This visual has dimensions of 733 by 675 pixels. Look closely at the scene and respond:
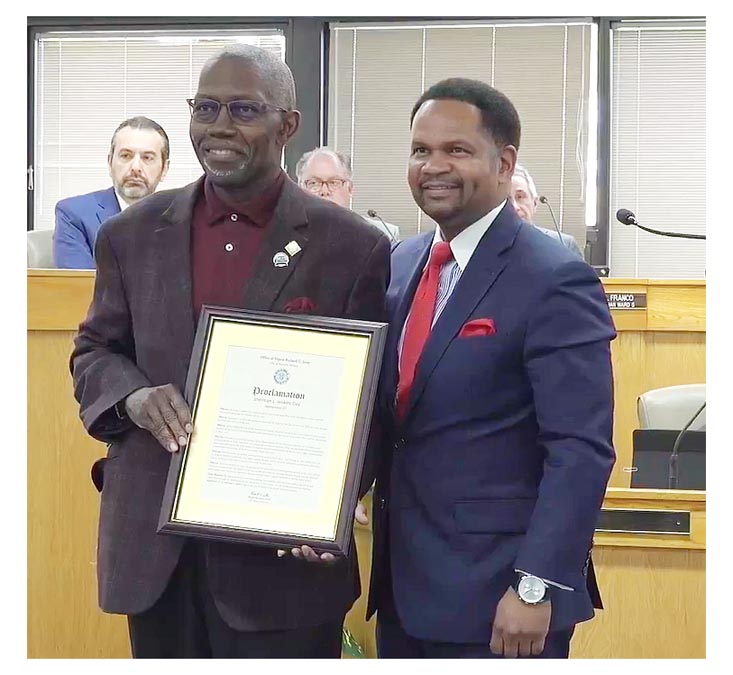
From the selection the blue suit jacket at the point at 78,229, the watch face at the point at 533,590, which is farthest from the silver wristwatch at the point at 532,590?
the blue suit jacket at the point at 78,229

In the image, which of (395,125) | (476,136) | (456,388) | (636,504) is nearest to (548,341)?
(456,388)

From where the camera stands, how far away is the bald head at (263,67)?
1672mm

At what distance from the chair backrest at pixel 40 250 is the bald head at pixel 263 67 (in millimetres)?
2624

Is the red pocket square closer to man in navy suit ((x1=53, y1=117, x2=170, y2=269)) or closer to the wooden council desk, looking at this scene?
the wooden council desk

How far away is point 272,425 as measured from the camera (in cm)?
169

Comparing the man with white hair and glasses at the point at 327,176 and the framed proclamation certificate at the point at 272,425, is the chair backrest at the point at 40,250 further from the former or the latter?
the framed proclamation certificate at the point at 272,425

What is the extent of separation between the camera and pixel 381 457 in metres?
1.82

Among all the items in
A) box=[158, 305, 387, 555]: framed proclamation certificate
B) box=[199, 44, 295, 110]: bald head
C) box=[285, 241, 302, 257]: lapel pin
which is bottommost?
box=[158, 305, 387, 555]: framed proclamation certificate

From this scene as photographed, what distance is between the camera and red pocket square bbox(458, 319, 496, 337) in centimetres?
170

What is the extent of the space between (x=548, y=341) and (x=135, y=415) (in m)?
0.62

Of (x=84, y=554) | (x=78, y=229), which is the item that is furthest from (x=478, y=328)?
(x=78, y=229)

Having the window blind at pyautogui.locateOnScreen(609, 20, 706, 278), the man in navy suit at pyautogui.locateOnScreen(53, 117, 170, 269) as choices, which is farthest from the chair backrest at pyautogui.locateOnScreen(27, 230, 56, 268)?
the window blind at pyautogui.locateOnScreen(609, 20, 706, 278)

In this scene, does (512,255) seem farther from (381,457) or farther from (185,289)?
(185,289)

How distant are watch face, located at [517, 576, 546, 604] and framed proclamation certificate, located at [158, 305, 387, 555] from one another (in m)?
0.27
